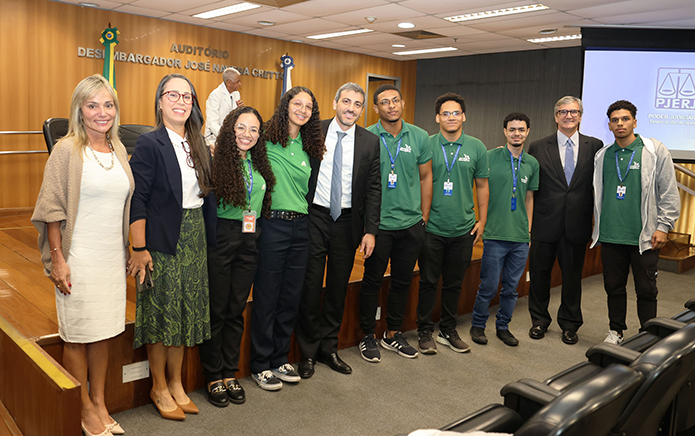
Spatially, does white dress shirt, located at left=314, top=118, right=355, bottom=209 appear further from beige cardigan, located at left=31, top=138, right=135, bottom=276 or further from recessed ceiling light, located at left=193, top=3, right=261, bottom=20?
recessed ceiling light, located at left=193, top=3, right=261, bottom=20

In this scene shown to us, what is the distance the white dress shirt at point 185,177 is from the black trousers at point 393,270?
1.23m

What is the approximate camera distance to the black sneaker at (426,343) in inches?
140

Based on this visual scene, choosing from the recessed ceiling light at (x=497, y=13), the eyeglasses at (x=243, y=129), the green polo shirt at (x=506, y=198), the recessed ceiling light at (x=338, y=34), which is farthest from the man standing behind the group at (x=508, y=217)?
the recessed ceiling light at (x=338, y=34)

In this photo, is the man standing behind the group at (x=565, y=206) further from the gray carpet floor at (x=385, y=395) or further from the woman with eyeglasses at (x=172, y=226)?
the woman with eyeglasses at (x=172, y=226)

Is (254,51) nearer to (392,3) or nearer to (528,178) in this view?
(392,3)

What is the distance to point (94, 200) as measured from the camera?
7.05ft

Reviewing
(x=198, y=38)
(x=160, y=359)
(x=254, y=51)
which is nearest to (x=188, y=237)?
(x=160, y=359)

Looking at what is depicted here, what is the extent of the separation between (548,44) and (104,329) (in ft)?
27.8

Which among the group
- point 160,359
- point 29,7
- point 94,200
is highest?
point 29,7

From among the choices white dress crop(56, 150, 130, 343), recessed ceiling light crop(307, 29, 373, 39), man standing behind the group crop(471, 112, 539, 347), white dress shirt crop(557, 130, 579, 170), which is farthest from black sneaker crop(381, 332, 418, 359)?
recessed ceiling light crop(307, 29, 373, 39)

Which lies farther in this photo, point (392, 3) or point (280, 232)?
point (392, 3)

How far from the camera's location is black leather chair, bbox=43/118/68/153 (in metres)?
3.37

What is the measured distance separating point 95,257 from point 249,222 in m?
0.70

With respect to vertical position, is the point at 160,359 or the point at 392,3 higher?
the point at 392,3
